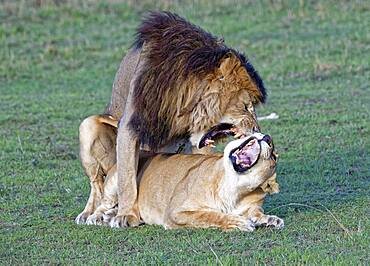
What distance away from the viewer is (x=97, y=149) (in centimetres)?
747

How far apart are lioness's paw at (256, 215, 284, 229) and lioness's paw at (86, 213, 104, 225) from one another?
121 cm

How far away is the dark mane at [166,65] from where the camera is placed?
6547 millimetres

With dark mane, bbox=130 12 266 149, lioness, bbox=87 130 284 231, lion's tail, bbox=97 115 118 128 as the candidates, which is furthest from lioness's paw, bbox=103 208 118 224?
lion's tail, bbox=97 115 118 128

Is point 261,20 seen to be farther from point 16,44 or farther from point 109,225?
point 109,225

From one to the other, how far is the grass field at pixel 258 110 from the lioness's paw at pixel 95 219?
0.42 feet

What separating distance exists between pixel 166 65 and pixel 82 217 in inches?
47.6

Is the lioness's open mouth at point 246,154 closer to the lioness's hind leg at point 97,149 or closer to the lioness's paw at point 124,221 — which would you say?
the lioness's paw at point 124,221

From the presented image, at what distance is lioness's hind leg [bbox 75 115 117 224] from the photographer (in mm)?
7434

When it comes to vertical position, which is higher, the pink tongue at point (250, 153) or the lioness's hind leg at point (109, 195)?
the pink tongue at point (250, 153)

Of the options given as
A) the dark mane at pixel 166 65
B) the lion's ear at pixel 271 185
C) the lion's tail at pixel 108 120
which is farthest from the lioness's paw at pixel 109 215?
the lion's ear at pixel 271 185

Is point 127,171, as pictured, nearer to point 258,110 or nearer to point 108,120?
point 108,120

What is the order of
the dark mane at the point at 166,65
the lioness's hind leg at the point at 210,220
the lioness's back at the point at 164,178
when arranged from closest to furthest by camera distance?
the lioness's hind leg at the point at 210,220, the dark mane at the point at 166,65, the lioness's back at the point at 164,178

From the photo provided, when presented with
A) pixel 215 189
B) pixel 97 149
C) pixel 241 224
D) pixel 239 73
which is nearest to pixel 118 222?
pixel 215 189

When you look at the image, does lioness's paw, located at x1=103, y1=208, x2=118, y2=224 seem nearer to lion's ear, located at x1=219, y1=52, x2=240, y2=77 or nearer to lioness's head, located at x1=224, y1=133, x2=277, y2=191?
lioness's head, located at x1=224, y1=133, x2=277, y2=191
